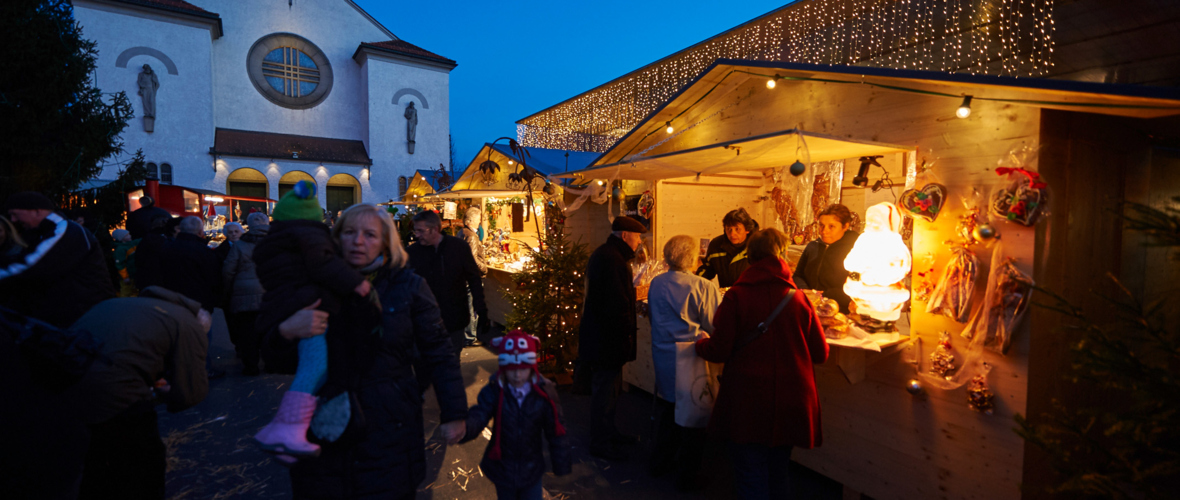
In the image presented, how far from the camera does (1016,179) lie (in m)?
2.71

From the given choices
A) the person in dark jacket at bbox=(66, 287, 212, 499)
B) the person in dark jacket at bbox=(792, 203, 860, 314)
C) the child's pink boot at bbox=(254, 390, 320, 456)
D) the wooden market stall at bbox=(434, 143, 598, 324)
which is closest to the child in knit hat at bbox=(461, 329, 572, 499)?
the child's pink boot at bbox=(254, 390, 320, 456)

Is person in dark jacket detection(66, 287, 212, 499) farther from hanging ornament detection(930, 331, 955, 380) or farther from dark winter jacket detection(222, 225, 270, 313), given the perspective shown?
hanging ornament detection(930, 331, 955, 380)

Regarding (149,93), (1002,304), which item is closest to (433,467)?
(1002,304)

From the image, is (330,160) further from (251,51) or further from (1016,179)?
(1016,179)

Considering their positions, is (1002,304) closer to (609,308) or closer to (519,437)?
(609,308)

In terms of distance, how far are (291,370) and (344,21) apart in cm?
3070

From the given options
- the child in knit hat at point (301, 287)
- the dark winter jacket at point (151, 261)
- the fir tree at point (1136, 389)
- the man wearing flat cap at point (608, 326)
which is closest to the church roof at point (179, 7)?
the dark winter jacket at point (151, 261)

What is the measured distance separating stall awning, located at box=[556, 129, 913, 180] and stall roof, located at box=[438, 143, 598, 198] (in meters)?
2.92

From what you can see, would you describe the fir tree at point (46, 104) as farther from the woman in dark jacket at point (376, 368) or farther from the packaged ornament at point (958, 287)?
the packaged ornament at point (958, 287)

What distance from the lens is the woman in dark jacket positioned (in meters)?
1.85

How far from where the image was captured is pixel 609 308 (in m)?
3.89

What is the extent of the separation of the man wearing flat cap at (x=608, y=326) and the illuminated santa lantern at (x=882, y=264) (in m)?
1.59

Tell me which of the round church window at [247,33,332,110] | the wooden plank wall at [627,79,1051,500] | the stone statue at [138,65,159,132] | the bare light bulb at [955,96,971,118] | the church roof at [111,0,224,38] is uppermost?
the church roof at [111,0,224,38]

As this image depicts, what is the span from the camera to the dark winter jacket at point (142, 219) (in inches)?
231
